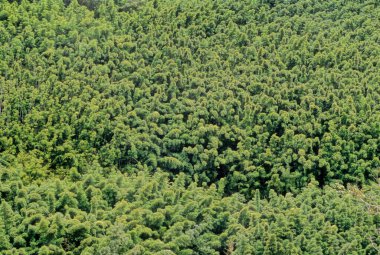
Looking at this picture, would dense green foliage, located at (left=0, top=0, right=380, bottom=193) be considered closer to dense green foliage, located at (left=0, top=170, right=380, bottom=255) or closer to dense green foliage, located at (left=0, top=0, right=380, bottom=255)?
dense green foliage, located at (left=0, top=0, right=380, bottom=255)

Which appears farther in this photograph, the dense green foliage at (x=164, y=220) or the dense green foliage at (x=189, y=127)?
the dense green foliage at (x=189, y=127)

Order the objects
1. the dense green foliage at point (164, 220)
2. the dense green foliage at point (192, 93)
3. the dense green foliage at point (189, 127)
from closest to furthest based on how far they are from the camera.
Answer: the dense green foliage at point (164, 220) → the dense green foliage at point (189, 127) → the dense green foliage at point (192, 93)

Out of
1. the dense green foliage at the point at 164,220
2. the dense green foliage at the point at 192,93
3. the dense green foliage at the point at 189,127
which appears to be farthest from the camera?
the dense green foliage at the point at 192,93

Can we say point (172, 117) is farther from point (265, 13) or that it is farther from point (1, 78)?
point (265, 13)

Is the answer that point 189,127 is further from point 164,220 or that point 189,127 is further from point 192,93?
point 164,220

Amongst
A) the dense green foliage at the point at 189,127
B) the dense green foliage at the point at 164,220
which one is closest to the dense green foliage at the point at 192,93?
the dense green foliage at the point at 189,127

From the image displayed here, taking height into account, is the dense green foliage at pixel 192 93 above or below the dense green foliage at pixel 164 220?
above

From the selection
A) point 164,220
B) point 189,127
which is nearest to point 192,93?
point 189,127

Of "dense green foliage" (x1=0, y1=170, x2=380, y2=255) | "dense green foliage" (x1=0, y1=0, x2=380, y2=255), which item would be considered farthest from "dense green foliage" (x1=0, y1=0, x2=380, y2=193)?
"dense green foliage" (x1=0, y1=170, x2=380, y2=255)

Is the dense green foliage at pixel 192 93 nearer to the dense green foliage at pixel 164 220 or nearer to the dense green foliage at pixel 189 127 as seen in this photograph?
the dense green foliage at pixel 189 127
